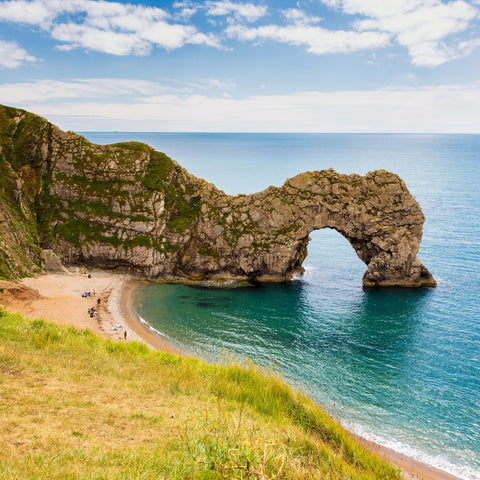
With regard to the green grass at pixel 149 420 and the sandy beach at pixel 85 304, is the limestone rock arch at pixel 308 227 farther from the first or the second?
the green grass at pixel 149 420

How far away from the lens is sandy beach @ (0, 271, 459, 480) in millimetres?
41812

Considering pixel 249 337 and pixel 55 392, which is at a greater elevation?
pixel 55 392

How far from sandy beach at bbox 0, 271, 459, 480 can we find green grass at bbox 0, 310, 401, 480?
1999 cm

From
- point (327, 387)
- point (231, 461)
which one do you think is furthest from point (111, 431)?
point (327, 387)

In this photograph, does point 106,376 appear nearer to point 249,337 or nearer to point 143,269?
point 249,337

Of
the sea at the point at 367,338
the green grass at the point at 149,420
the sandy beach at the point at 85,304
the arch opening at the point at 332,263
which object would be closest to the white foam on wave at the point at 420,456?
the sea at the point at 367,338

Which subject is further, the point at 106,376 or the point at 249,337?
the point at 249,337

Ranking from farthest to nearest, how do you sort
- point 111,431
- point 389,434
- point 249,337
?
point 249,337 < point 389,434 < point 111,431

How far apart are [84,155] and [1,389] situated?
5888 centimetres

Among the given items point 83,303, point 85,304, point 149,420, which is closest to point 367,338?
point 149,420

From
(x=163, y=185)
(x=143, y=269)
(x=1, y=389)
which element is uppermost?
(x=163, y=185)

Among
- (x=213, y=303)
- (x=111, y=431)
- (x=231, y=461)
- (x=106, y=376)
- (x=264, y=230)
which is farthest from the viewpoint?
(x=264, y=230)

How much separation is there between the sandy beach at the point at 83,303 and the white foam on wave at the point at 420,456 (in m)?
18.6

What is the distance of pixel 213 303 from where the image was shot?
52625mm
